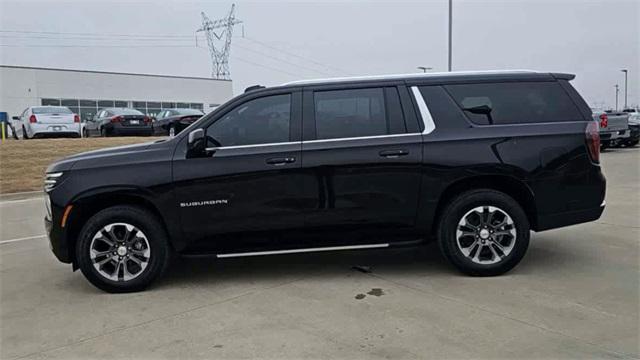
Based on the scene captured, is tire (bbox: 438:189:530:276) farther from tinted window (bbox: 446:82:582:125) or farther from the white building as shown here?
the white building

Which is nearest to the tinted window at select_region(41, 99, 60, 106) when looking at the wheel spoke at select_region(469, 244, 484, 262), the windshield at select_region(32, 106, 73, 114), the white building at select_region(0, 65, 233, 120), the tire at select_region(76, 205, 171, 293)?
the white building at select_region(0, 65, 233, 120)

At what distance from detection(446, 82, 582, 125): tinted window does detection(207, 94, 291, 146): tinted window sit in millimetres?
1614

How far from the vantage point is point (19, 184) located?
12.4 meters

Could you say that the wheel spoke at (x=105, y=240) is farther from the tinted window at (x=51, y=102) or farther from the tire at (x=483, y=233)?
the tinted window at (x=51, y=102)

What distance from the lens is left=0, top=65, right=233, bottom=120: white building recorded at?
43719 millimetres

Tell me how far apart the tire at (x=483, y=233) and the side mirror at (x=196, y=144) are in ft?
7.49

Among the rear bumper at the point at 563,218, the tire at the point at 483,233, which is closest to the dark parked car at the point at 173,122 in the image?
the tire at the point at 483,233

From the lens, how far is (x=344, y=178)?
15.9ft

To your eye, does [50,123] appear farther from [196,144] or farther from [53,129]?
[196,144]

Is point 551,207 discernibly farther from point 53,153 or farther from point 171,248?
point 53,153

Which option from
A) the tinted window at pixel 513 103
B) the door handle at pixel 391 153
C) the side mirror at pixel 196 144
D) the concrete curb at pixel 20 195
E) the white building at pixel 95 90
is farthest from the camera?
the white building at pixel 95 90

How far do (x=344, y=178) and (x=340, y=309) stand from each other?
1194 millimetres

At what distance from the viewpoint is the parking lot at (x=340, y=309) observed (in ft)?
11.8

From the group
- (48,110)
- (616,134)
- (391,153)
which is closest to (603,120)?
(616,134)
